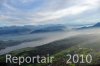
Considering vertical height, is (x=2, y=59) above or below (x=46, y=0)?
below

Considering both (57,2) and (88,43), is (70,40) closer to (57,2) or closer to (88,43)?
(88,43)

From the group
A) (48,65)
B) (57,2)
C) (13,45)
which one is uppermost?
(57,2)

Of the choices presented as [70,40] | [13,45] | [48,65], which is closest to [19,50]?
[13,45]

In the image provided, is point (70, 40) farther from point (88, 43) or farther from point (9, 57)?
point (9, 57)

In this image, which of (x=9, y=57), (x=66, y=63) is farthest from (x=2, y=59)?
(x=66, y=63)

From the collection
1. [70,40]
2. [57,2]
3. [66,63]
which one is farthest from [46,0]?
[66,63]

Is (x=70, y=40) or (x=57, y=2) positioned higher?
(x=57, y=2)

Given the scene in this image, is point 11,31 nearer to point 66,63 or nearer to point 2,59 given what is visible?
point 2,59
